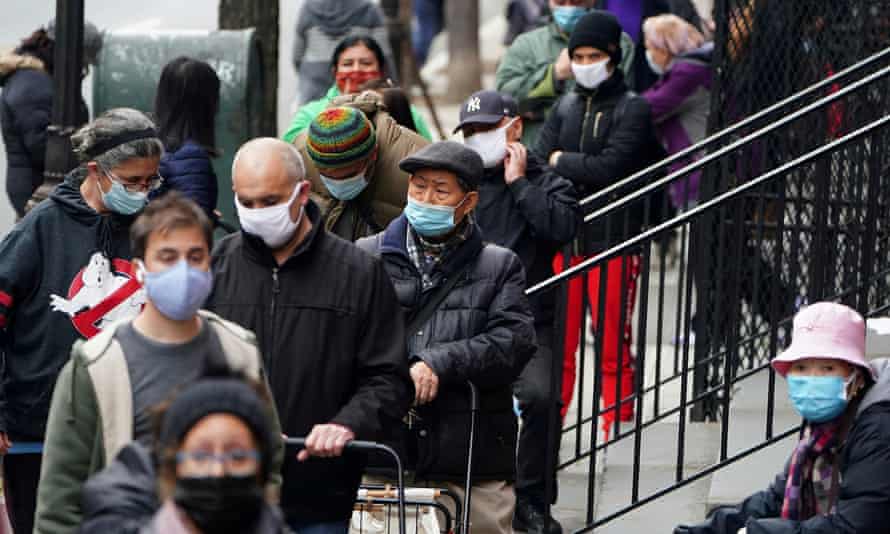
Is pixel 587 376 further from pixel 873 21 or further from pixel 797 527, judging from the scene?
pixel 797 527

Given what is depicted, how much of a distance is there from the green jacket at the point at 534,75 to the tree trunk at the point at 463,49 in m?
11.6

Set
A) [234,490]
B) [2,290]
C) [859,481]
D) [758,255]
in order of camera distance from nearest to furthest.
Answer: [234,490], [859,481], [2,290], [758,255]

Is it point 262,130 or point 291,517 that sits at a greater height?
point 262,130

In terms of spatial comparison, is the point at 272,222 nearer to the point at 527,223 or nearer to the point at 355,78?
the point at 527,223

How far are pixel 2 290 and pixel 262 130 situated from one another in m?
6.07

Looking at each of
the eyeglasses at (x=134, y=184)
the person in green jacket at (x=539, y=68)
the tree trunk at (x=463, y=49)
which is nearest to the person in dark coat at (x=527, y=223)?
the eyeglasses at (x=134, y=184)

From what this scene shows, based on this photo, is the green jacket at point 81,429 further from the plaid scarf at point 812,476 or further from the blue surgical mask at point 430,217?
the blue surgical mask at point 430,217

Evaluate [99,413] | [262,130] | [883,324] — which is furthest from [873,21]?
[99,413]

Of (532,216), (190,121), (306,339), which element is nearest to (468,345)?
(306,339)

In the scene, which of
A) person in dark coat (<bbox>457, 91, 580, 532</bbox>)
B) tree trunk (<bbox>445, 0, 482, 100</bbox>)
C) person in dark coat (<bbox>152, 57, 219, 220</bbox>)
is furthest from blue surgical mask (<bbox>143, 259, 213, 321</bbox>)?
tree trunk (<bbox>445, 0, 482, 100</bbox>)

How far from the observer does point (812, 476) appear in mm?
6203

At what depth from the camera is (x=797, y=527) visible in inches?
239

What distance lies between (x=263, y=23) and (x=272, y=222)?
24.1 ft

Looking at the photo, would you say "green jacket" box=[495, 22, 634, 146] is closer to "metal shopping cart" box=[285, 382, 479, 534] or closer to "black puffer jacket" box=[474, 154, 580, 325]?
"black puffer jacket" box=[474, 154, 580, 325]
